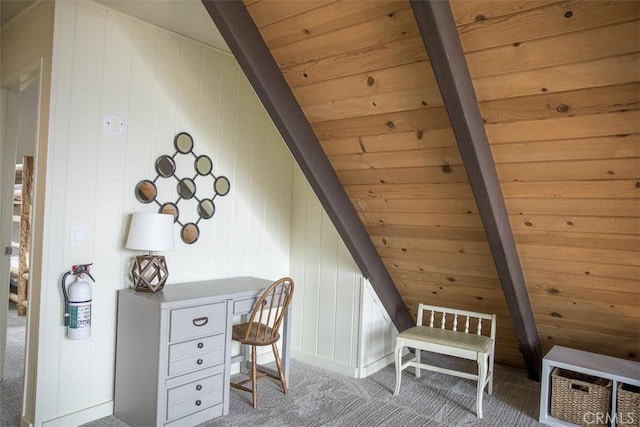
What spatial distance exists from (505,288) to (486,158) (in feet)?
2.99

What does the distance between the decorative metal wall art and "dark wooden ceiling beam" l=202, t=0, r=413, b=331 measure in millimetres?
752

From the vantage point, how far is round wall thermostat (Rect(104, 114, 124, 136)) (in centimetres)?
247

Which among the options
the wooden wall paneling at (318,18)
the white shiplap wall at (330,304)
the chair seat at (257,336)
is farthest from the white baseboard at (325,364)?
the wooden wall paneling at (318,18)

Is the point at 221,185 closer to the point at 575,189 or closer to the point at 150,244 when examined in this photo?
the point at 150,244

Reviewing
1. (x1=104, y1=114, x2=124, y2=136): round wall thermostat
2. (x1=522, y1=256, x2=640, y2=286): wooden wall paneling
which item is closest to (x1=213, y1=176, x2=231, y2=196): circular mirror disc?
(x1=104, y1=114, x2=124, y2=136): round wall thermostat

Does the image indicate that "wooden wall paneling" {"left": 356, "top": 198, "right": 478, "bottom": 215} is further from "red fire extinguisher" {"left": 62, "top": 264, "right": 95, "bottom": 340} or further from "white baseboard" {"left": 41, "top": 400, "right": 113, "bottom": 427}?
"white baseboard" {"left": 41, "top": 400, "right": 113, "bottom": 427}

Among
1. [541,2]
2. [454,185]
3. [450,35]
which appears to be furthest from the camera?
[454,185]

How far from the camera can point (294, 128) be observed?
2.44 metres

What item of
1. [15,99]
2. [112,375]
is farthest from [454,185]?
[15,99]

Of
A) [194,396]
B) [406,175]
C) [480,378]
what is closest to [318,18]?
[406,175]

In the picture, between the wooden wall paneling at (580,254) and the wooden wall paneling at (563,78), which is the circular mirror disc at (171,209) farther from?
the wooden wall paneling at (580,254)

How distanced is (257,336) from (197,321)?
0.44 m

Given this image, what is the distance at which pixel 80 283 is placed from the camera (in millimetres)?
2293

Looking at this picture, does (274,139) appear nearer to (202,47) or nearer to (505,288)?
(202,47)
